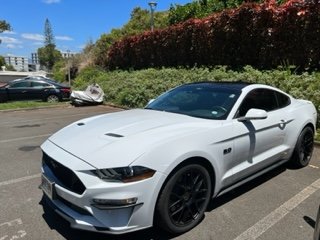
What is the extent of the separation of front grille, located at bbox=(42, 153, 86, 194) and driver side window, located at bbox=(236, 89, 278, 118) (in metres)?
2.09

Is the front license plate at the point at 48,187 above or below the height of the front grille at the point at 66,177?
below

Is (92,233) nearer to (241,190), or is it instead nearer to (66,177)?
(66,177)

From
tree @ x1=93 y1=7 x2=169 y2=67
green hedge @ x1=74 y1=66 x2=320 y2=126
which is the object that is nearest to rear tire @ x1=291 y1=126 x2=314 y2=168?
green hedge @ x1=74 y1=66 x2=320 y2=126

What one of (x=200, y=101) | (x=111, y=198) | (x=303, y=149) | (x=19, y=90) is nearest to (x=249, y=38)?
(x=303, y=149)

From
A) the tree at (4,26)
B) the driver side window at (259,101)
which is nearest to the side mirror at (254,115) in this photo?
the driver side window at (259,101)

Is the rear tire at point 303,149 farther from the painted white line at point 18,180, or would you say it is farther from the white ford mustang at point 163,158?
the painted white line at point 18,180

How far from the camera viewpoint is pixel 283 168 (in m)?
5.84

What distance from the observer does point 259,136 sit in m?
4.60

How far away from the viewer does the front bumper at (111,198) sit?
317 centimetres

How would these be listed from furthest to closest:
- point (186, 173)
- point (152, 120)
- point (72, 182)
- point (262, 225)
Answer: point (152, 120) → point (262, 225) → point (186, 173) → point (72, 182)

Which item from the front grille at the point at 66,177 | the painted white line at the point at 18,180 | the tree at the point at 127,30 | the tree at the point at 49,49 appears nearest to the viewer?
the front grille at the point at 66,177

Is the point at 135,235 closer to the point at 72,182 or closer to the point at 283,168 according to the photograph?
the point at 72,182

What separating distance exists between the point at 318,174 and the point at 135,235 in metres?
3.32

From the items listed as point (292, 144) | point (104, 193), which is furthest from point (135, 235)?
point (292, 144)
